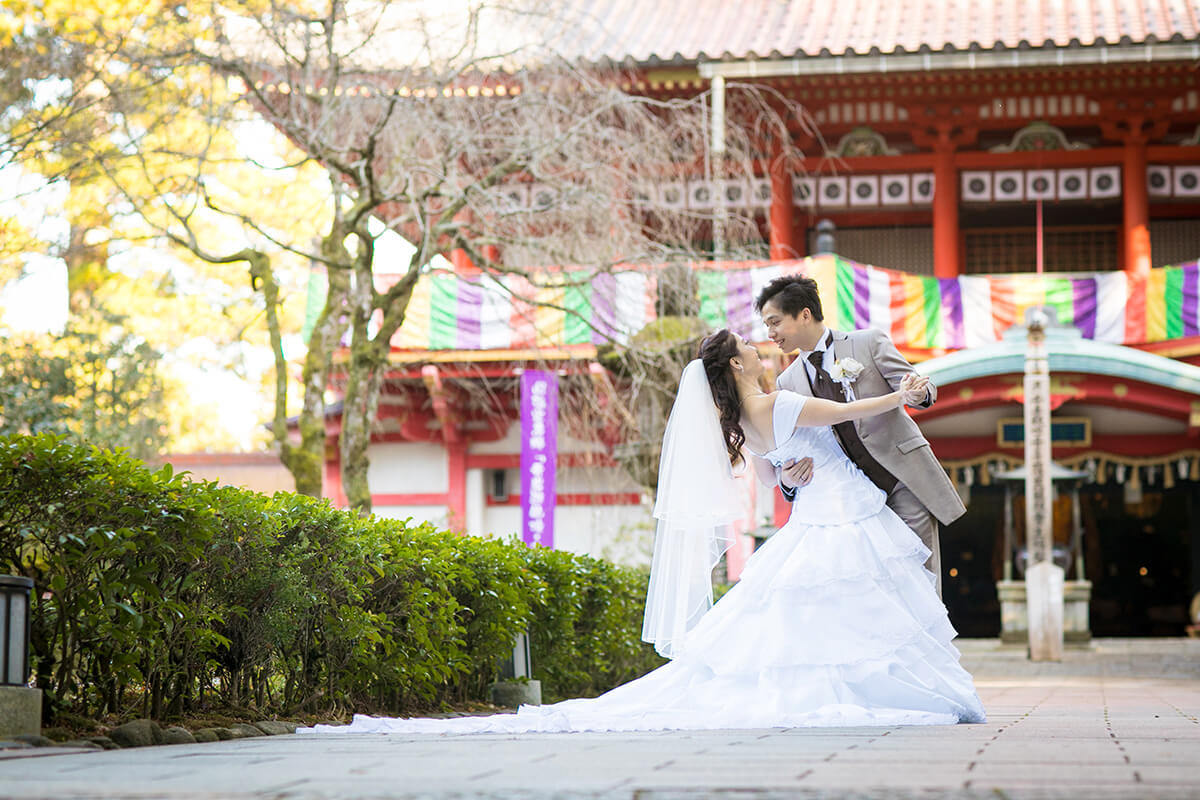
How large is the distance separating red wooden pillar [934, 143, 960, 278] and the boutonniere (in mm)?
11232

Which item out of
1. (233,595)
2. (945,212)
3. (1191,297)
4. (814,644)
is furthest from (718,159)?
(233,595)

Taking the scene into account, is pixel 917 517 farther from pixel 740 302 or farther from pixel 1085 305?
pixel 1085 305

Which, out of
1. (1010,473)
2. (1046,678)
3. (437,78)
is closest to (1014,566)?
(1010,473)

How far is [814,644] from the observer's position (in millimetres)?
5375

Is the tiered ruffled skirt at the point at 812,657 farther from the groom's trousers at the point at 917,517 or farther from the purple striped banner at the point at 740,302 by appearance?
the purple striped banner at the point at 740,302

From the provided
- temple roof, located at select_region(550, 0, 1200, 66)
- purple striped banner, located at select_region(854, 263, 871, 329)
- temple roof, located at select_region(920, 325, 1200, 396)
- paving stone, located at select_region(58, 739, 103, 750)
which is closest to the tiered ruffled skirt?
paving stone, located at select_region(58, 739, 103, 750)

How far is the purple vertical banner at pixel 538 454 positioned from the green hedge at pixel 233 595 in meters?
5.39

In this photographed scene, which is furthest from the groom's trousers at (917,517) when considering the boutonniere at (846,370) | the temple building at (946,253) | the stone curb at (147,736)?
the temple building at (946,253)

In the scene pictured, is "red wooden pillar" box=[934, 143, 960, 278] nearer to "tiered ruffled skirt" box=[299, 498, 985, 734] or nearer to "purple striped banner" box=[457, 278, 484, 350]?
"purple striped banner" box=[457, 278, 484, 350]

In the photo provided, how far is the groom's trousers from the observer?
5.60 m

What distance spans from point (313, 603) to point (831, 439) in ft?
7.09

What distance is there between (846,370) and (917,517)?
0.67 metres

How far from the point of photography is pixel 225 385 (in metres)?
23.6

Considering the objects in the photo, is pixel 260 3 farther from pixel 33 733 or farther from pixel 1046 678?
pixel 1046 678
